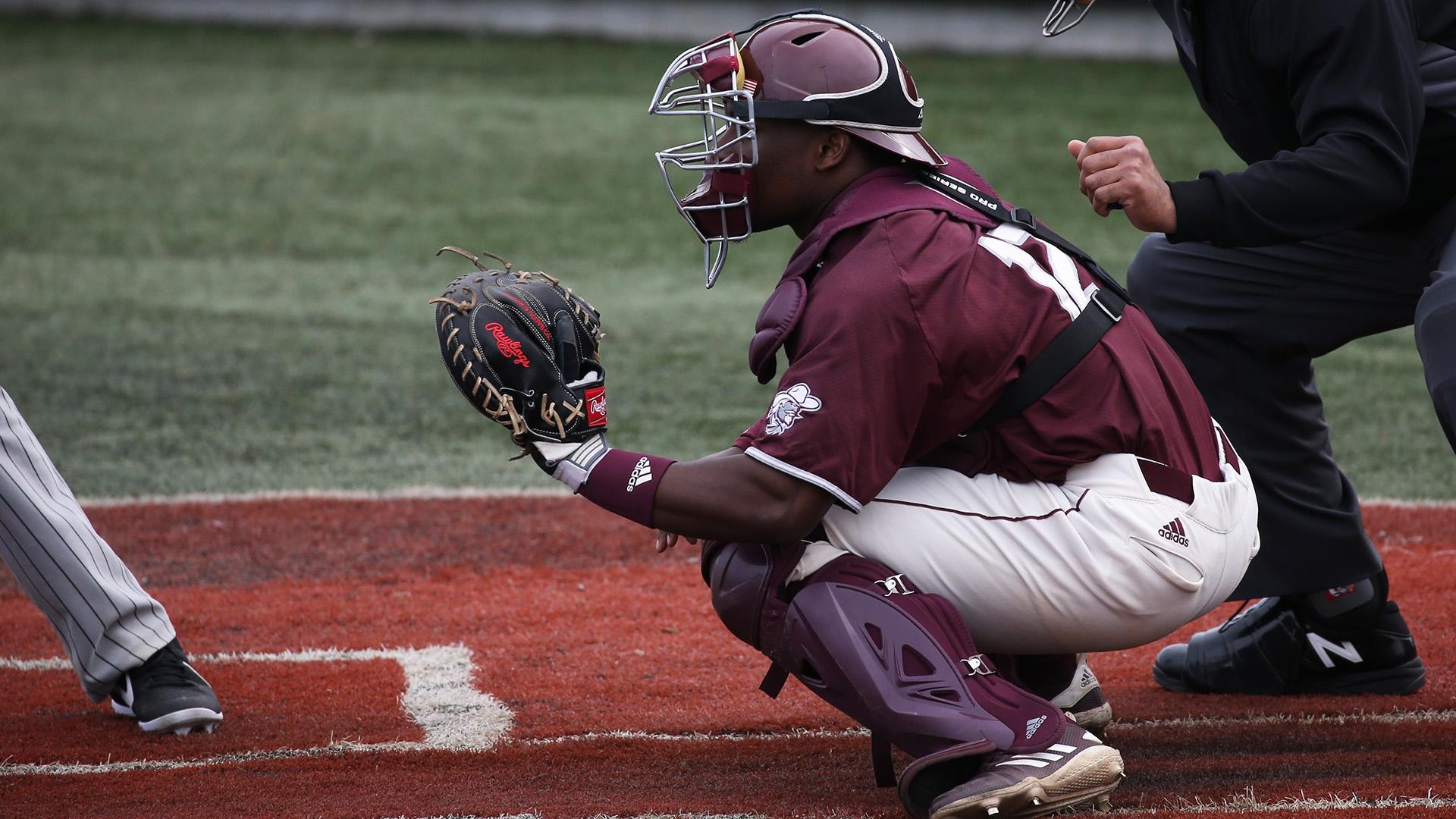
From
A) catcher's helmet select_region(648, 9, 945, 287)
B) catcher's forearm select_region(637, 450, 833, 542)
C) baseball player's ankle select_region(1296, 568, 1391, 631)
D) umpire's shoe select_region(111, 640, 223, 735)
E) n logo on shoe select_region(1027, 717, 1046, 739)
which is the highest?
catcher's helmet select_region(648, 9, 945, 287)

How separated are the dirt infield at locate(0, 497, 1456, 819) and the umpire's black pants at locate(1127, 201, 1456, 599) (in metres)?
0.38

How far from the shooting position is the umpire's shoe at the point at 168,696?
11.2ft

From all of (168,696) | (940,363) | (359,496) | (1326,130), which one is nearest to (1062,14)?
(1326,130)

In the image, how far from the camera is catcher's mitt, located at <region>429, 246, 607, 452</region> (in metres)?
2.83

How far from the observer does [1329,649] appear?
146 inches

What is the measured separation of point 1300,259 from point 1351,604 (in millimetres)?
820

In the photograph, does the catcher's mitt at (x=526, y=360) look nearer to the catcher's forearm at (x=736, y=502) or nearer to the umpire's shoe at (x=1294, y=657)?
the catcher's forearm at (x=736, y=502)

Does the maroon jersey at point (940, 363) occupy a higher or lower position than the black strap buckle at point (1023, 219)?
lower

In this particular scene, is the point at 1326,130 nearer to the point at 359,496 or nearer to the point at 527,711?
the point at 527,711

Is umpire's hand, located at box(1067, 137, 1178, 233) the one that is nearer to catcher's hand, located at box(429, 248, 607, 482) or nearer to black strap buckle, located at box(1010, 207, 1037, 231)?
black strap buckle, located at box(1010, 207, 1037, 231)

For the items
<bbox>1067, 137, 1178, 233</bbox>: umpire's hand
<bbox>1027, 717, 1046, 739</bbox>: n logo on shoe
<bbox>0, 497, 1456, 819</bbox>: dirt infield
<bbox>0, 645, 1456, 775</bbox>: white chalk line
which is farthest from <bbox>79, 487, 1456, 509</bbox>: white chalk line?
<bbox>1027, 717, 1046, 739</bbox>: n logo on shoe

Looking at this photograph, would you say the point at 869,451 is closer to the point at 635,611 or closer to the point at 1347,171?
the point at 1347,171

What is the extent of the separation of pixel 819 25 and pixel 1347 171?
1.03 m

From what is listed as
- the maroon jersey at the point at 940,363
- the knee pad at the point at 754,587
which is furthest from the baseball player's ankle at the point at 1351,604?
the knee pad at the point at 754,587
